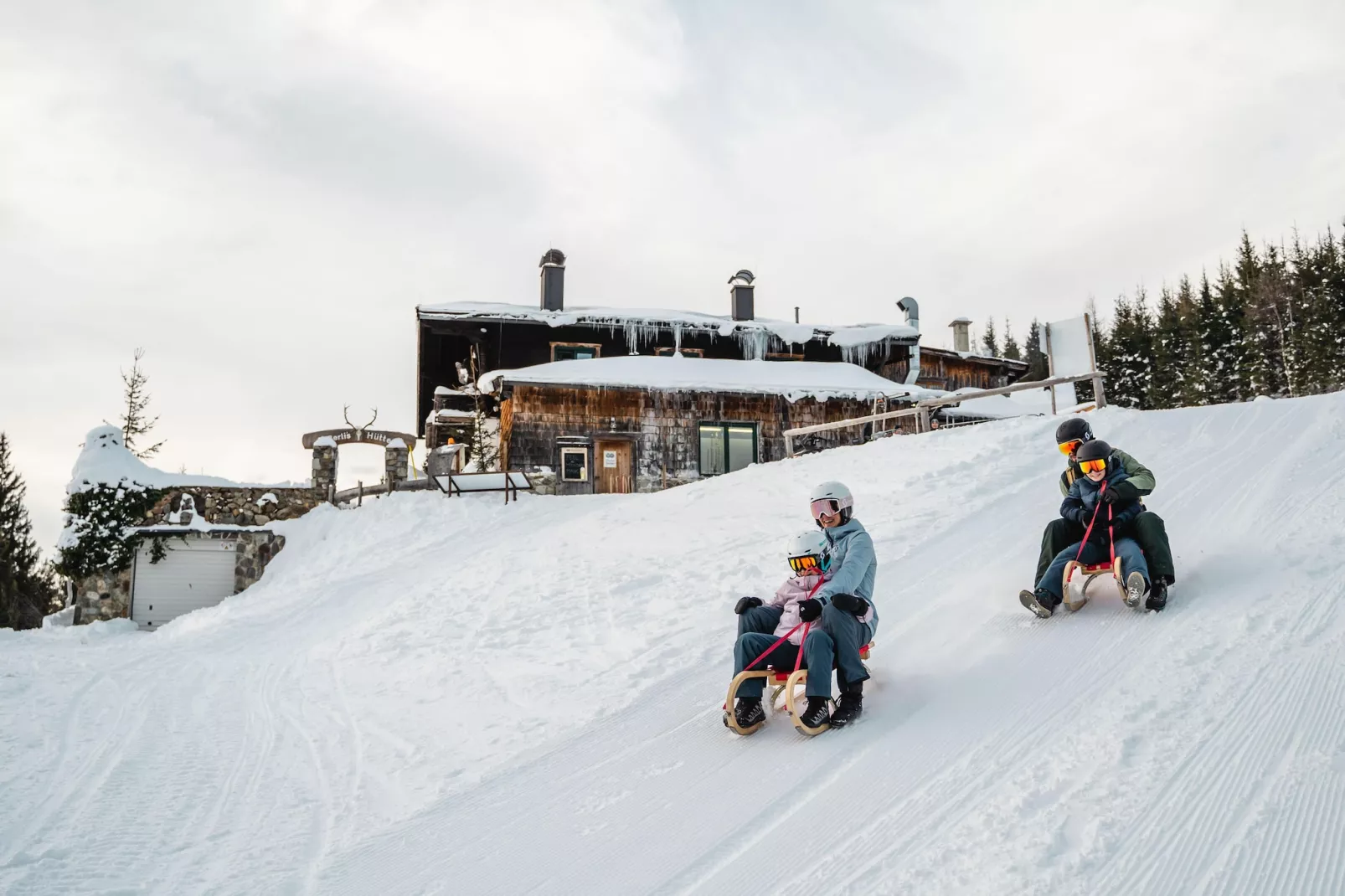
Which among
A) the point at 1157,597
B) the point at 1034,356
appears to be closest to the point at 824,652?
the point at 1157,597

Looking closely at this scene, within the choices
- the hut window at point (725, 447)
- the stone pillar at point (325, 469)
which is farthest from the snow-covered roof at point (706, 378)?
the stone pillar at point (325, 469)

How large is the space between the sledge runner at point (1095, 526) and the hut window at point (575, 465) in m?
16.9

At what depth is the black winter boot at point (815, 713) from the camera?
4496 mm

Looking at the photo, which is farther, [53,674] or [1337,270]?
[1337,270]

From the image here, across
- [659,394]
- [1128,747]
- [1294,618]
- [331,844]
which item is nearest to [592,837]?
Answer: [331,844]

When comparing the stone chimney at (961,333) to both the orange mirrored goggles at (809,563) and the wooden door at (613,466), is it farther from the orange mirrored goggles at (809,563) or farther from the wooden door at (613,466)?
the orange mirrored goggles at (809,563)

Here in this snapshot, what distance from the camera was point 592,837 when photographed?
150 inches

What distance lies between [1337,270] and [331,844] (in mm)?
44905

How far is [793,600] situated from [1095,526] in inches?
95.6

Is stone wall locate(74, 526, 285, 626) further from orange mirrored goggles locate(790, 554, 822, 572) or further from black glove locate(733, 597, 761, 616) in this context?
orange mirrored goggles locate(790, 554, 822, 572)

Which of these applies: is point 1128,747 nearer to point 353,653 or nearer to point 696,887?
point 696,887

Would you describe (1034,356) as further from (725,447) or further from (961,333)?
(725,447)

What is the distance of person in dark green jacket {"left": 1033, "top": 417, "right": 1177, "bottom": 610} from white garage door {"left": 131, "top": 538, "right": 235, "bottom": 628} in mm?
15851

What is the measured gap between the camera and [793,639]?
190 inches
